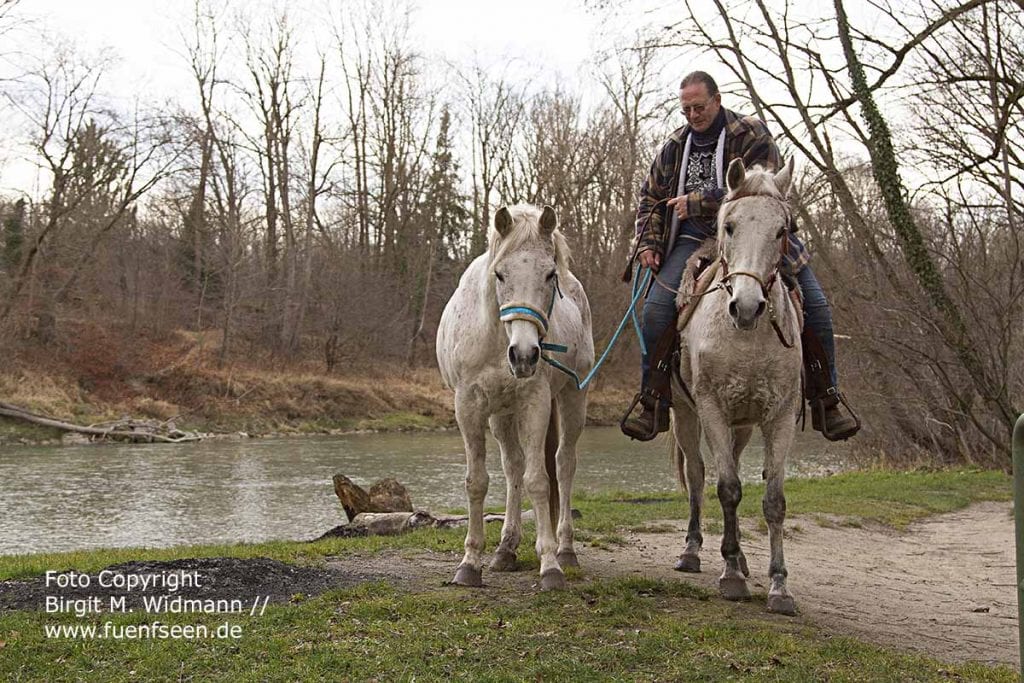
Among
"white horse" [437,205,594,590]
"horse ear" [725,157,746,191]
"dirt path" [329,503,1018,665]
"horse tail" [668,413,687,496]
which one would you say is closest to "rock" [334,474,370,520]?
"dirt path" [329,503,1018,665]

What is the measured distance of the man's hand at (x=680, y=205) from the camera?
21.0 feet

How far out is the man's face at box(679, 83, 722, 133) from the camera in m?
6.45

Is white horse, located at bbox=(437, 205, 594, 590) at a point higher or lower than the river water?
higher

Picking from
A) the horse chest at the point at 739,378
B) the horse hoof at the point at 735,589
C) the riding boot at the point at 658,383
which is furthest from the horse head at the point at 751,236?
the horse hoof at the point at 735,589

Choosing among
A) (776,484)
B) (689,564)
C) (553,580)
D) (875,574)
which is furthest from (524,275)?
(875,574)

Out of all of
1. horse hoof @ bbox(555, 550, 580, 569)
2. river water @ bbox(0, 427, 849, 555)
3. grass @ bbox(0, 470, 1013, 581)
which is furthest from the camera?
river water @ bbox(0, 427, 849, 555)

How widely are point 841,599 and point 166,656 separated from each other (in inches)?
175

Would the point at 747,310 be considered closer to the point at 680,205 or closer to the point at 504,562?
the point at 680,205

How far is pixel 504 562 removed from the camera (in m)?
6.54

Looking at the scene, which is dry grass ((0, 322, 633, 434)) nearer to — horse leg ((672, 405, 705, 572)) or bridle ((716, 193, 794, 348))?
horse leg ((672, 405, 705, 572))

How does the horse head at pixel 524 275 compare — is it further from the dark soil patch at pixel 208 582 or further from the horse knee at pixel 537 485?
the dark soil patch at pixel 208 582

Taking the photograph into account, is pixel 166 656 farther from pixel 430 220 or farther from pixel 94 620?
pixel 430 220

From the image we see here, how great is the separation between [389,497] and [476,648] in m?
6.45

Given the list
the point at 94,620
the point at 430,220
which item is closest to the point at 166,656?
the point at 94,620
